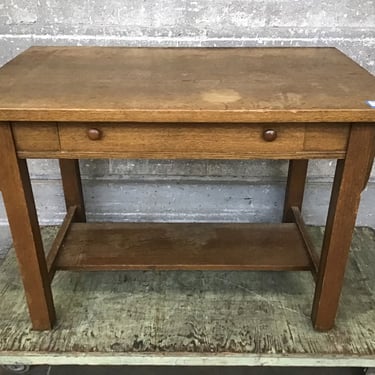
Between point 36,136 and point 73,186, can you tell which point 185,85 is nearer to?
point 36,136

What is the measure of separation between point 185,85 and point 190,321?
2.35ft

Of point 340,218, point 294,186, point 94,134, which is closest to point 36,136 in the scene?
point 94,134

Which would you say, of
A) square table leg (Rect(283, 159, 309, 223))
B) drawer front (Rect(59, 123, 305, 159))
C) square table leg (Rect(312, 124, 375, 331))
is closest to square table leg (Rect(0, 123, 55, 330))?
drawer front (Rect(59, 123, 305, 159))

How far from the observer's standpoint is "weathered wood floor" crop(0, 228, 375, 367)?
134 cm

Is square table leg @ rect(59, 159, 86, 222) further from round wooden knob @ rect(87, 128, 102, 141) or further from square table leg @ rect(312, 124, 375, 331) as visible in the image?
square table leg @ rect(312, 124, 375, 331)

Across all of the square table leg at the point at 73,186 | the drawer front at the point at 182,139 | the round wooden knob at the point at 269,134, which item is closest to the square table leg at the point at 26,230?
the drawer front at the point at 182,139

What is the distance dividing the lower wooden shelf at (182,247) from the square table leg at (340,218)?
15 centimetres

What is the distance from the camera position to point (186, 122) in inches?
41.4

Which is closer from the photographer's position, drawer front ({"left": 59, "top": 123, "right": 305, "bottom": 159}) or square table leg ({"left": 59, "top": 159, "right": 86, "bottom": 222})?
drawer front ({"left": 59, "top": 123, "right": 305, "bottom": 159})

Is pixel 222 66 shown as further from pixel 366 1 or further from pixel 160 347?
pixel 160 347

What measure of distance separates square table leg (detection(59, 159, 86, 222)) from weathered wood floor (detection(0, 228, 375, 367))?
24 centimetres

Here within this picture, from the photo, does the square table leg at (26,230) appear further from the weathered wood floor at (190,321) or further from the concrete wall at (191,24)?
the concrete wall at (191,24)

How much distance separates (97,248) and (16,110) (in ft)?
2.20

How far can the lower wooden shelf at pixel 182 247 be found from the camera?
4.84 ft
